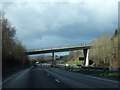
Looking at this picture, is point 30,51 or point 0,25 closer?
point 0,25

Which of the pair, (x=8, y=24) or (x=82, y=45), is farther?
(x=82, y=45)

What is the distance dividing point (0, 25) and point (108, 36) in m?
65.5

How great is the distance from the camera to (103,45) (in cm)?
Answer: 11738

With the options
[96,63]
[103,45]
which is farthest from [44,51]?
[103,45]

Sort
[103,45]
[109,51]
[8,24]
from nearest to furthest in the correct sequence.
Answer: [8,24] → [109,51] → [103,45]

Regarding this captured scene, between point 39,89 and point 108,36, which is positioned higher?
point 108,36

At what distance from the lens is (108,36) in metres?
125

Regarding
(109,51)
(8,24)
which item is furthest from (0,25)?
(109,51)

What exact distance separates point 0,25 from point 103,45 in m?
57.4

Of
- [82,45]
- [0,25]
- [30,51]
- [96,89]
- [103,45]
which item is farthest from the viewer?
[30,51]

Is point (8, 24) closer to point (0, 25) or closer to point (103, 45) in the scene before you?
point (0, 25)

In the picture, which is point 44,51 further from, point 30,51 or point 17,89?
point 17,89

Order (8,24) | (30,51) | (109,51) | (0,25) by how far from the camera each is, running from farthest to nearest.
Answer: (30,51)
(109,51)
(8,24)
(0,25)

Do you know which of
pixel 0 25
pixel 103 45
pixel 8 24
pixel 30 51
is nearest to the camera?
pixel 0 25
